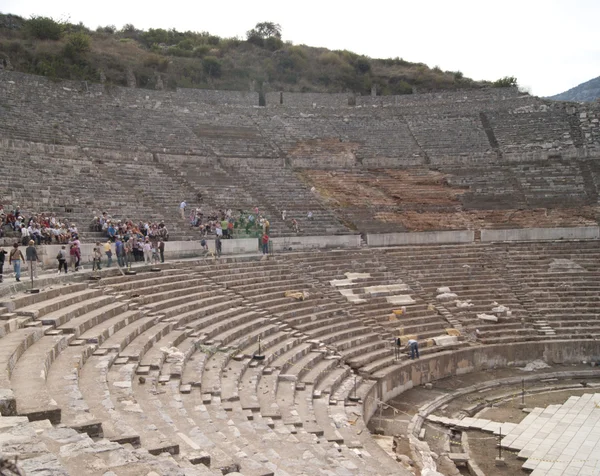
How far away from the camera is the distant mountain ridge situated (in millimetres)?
101606

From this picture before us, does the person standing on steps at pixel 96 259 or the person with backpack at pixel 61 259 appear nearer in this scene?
the person with backpack at pixel 61 259

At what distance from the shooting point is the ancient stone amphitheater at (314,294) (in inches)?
295

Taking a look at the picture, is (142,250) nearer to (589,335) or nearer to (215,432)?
(215,432)

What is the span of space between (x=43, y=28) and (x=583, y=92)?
98.3m

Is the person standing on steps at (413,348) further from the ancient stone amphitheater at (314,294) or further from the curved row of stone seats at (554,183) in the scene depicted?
the curved row of stone seats at (554,183)

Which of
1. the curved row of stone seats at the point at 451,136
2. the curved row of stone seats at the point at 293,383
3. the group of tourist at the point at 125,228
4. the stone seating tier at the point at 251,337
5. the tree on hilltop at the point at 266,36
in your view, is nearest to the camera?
the stone seating tier at the point at 251,337

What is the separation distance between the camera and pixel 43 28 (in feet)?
112

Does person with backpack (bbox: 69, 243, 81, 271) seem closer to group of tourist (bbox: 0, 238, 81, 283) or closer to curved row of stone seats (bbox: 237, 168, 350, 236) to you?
group of tourist (bbox: 0, 238, 81, 283)

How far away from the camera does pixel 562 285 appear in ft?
65.7

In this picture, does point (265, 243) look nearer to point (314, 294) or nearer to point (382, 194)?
point (314, 294)

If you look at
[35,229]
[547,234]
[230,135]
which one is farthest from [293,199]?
[35,229]

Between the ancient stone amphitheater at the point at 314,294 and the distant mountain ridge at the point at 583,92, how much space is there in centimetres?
7739

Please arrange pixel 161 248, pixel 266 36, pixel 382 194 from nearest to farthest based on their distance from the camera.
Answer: pixel 161 248
pixel 382 194
pixel 266 36

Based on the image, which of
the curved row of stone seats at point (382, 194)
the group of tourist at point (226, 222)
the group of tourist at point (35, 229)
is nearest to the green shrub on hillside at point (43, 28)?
the curved row of stone seats at point (382, 194)
